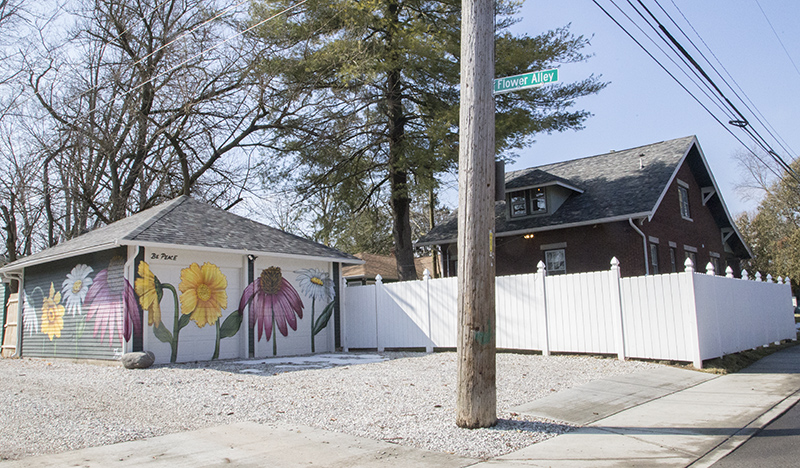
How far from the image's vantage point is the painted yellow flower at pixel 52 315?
15.4 m

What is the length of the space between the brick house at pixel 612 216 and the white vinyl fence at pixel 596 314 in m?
4.23

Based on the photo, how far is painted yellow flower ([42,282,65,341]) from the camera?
50.7 feet

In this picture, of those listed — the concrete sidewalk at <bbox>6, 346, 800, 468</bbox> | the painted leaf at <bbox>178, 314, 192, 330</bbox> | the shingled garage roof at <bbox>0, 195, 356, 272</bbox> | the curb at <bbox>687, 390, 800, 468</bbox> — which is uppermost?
the shingled garage roof at <bbox>0, 195, 356, 272</bbox>

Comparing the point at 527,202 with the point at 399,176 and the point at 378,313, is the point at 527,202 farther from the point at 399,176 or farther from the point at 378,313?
the point at 378,313

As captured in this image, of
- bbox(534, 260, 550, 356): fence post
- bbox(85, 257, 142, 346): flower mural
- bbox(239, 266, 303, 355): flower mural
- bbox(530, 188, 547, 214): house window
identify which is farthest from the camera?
bbox(530, 188, 547, 214): house window

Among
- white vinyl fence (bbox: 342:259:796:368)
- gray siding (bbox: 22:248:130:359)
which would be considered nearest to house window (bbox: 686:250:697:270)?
white vinyl fence (bbox: 342:259:796:368)

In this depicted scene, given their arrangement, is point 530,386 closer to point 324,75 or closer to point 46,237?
point 324,75

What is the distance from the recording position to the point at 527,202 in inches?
885

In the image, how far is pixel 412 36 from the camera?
18.0 meters

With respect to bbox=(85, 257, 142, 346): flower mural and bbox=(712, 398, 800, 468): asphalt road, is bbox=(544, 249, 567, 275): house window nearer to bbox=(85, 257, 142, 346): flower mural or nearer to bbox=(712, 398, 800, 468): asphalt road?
bbox=(712, 398, 800, 468): asphalt road

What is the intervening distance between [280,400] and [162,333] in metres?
5.99

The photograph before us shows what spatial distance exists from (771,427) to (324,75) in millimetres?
16359

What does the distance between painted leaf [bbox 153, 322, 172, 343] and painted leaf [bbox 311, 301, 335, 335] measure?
4328 millimetres

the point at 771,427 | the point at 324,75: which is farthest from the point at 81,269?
the point at 771,427
